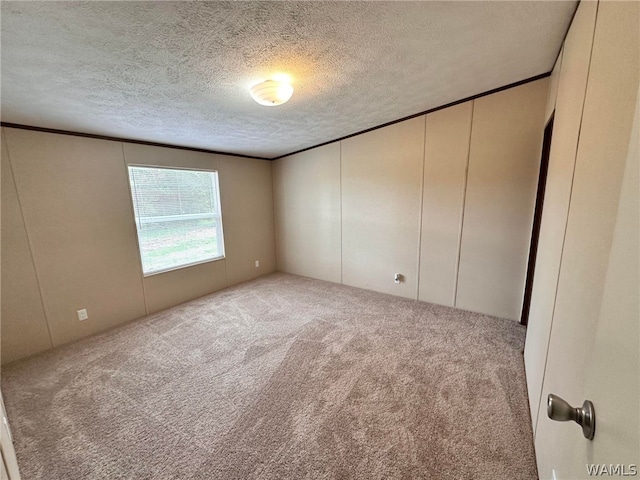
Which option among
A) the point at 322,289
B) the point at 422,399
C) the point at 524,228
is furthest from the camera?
the point at 322,289

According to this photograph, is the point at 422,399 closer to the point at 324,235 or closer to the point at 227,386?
the point at 227,386

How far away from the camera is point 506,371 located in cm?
210

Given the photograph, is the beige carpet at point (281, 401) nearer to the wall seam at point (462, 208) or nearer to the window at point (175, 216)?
the wall seam at point (462, 208)

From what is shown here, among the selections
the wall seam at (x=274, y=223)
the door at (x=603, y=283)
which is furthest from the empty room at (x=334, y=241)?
the wall seam at (x=274, y=223)

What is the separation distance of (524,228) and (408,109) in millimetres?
1827

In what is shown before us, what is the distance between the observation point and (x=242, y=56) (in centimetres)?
165

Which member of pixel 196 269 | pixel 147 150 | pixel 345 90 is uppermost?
pixel 345 90

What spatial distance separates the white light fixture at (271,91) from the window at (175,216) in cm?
208

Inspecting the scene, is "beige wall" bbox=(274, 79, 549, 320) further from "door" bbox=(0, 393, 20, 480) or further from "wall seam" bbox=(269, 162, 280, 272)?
"door" bbox=(0, 393, 20, 480)

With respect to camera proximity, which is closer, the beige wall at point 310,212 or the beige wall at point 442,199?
the beige wall at point 442,199

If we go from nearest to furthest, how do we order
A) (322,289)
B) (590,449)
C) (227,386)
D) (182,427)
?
(590,449), (182,427), (227,386), (322,289)

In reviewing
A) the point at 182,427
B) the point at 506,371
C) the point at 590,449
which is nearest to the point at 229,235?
the point at 182,427

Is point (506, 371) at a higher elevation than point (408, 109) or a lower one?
lower

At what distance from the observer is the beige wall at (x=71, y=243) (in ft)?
7.64
